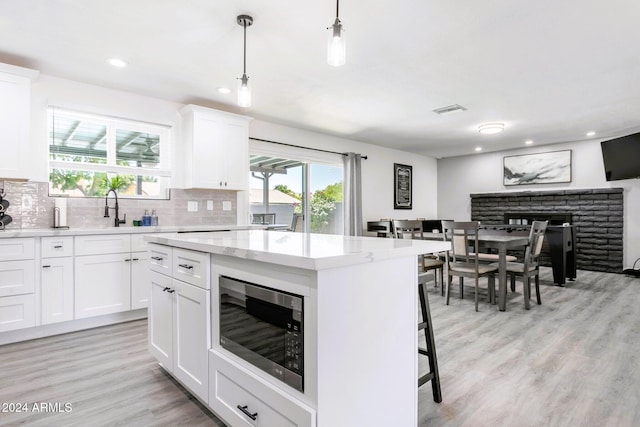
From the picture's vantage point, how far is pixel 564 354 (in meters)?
2.62

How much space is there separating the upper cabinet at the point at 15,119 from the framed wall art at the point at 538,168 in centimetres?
778

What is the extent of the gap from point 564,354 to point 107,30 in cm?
418

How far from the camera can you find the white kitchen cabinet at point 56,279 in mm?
3031

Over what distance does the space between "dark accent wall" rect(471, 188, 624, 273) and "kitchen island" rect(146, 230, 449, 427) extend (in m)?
6.08

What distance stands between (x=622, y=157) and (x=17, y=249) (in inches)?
315

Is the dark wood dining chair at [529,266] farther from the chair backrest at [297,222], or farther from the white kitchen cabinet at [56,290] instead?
the white kitchen cabinet at [56,290]

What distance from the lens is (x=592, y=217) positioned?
6.30 m

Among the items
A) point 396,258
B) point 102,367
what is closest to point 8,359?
point 102,367

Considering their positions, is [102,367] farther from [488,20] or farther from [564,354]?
[488,20]

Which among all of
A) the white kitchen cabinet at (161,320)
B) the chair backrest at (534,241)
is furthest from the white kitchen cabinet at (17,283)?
the chair backrest at (534,241)

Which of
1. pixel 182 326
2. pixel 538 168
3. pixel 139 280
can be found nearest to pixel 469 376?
pixel 182 326

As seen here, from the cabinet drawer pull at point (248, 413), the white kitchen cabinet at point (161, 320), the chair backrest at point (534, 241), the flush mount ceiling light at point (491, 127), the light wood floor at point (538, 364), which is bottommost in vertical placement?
the light wood floor at point (538, 364)

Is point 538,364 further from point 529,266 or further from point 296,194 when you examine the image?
point 296,194

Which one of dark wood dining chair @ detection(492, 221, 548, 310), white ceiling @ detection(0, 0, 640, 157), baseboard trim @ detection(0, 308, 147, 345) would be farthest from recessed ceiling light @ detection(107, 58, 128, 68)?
dark wood dining chair @ detection(492, 221, 548, 310)
